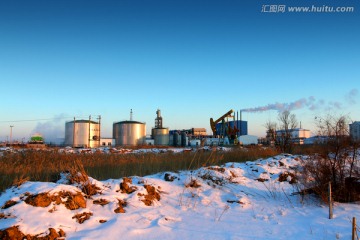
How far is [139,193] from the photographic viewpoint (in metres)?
6.62

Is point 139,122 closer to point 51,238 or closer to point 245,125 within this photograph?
point 245,125

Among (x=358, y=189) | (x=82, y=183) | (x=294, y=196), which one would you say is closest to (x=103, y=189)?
(x=82, y=183)

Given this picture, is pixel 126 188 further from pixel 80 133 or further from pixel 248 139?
pixel 248 139

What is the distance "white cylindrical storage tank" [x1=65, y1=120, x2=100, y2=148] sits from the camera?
56.6 m

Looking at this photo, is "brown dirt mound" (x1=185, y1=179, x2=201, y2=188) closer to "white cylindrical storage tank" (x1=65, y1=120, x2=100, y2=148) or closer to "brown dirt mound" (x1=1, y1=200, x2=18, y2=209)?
"brown dirt mound" (x1=1, y1=200, x2=18, y2=209)

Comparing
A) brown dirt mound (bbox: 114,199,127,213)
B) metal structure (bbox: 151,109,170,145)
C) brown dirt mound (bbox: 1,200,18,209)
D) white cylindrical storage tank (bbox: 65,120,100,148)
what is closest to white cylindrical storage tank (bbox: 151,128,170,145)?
metal structure (bbox: 151,109,170,145)

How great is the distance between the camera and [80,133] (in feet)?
186

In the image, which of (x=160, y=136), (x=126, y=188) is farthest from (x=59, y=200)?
(x=160, y=136)

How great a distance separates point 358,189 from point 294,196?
4.89 ft

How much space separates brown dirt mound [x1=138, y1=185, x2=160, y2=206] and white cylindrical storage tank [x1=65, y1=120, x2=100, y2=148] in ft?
171

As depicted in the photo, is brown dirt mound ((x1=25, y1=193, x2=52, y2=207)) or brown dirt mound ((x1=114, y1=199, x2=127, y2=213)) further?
brown dirt mound ((x1=114, y1=199, x2=127, y2=213))

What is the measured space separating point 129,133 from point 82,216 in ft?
186

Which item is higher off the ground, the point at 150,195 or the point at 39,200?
the point at 39,200

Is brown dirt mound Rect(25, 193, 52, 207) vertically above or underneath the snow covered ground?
above
